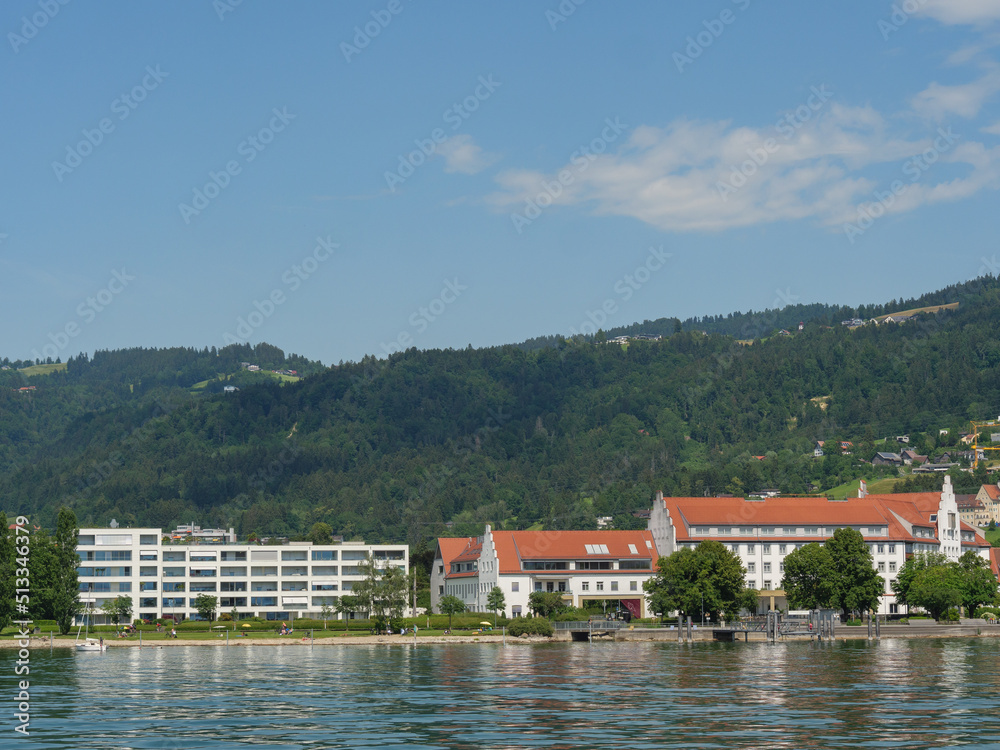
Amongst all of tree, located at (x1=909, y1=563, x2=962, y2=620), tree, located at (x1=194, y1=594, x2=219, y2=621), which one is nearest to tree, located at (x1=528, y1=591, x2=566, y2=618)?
tree, located at (x1=909, y1=563, x2=962, y2=620)

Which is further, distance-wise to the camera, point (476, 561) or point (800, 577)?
point (476, 561)

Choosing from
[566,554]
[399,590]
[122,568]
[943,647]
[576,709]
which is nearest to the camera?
[576,709]

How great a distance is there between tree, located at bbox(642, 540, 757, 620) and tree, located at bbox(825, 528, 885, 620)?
10.9m

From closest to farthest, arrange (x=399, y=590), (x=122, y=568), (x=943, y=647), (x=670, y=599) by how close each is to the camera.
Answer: (x=943, y=647)
(x=670, y=599)
(x=399, y=590)
(x=122, y=568)

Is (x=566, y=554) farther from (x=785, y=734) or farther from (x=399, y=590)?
(x=785, y=734)

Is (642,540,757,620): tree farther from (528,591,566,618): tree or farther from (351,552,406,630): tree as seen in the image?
(351,552,406,630): tree

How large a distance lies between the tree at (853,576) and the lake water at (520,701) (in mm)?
35615

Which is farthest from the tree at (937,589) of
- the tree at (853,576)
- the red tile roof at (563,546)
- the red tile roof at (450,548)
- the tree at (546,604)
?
the red tile roof at (450,548)

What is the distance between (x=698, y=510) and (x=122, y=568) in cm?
9120

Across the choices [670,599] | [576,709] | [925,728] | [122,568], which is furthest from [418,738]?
[122,568]

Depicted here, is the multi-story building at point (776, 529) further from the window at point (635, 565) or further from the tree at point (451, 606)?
the tree at point (451, 606)

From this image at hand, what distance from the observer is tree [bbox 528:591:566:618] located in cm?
15350

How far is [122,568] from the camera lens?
19700cm

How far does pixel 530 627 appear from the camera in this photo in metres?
137
